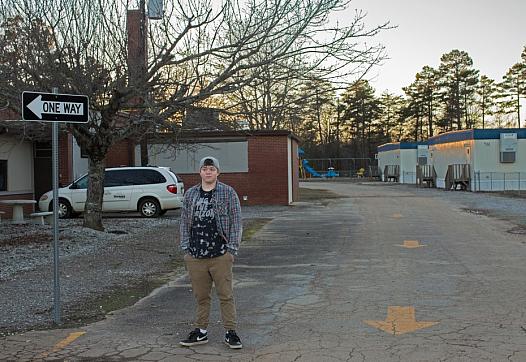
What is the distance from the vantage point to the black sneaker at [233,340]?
595cm

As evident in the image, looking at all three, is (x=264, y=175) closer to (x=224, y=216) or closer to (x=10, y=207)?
(x=10, y=207)

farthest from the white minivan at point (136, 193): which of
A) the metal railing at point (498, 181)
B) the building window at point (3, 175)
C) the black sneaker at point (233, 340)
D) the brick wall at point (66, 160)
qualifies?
the metal railing at point (498, 181)

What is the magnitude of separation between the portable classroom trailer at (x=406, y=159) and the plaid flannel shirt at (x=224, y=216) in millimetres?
51986

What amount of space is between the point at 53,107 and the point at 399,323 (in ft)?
14.2

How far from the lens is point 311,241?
15.0 m

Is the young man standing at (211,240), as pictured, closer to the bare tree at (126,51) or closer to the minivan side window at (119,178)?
the bare tree at (126,51)

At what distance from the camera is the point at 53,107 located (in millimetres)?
7180

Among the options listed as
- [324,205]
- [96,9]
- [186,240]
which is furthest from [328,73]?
[324,205]

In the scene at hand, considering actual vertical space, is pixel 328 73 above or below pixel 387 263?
above

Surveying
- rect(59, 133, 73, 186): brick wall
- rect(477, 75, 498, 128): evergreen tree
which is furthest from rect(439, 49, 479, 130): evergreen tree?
rect(59, 133, 73, 186): brick wall

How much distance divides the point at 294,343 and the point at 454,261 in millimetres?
6141

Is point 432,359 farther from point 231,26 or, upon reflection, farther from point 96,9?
point 96,9

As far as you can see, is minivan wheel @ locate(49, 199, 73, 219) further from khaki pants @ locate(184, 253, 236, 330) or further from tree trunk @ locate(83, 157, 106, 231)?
khaki pants @ locate(184, 253, 236, 330)

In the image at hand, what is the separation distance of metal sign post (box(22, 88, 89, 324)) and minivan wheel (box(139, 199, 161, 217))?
46.3 feet
